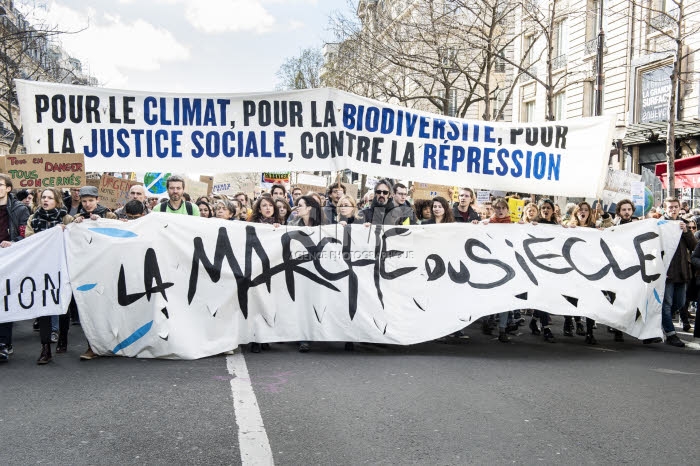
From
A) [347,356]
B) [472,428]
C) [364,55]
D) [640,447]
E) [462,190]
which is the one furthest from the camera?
[364,55]

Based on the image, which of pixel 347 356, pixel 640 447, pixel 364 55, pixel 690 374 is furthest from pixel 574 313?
pixel 364 55

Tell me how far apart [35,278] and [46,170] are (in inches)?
52.4

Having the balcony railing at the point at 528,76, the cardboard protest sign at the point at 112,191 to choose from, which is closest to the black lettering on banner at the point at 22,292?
the cardboard protest sign at the point at 112,191

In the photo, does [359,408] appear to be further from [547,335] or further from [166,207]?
[166,207]

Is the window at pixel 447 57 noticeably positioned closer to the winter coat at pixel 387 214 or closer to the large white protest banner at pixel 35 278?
the winter coat at pixel 387 214

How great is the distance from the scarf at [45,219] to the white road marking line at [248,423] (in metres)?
2.67

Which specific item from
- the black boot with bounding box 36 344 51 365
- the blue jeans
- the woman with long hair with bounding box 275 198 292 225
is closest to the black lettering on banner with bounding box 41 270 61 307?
the black boot with bounding box 36 344 51 365

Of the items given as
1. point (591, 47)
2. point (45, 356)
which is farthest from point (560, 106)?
point (45, 356)

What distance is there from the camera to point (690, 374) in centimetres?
654

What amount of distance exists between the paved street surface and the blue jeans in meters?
0.79

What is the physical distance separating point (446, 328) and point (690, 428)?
292 cm

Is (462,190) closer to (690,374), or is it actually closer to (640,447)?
(690,374)

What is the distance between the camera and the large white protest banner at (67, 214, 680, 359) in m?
7.07

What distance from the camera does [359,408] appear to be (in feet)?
16.9
